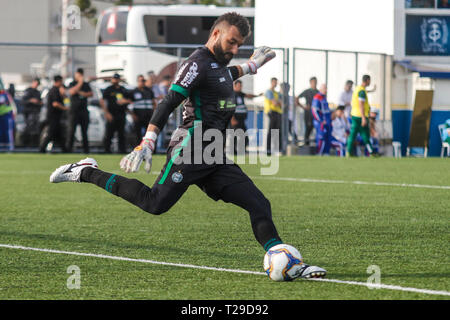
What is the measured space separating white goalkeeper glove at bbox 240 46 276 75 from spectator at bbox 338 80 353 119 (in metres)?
18.0

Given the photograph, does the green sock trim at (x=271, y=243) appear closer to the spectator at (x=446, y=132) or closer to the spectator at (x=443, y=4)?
the spectator at (x=446, y=132)

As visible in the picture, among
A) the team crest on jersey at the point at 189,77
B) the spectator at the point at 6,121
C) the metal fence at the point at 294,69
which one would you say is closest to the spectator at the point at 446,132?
the metal fence at the point at 294,69

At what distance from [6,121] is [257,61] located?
17.3 m

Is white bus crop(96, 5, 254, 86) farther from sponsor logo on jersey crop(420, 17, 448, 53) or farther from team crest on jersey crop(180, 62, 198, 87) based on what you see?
team crest on jersey crop(180, 62, 198, 87)

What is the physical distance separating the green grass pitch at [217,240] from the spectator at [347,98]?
1008 centimetres

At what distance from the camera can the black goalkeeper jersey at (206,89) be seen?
20.7 feet

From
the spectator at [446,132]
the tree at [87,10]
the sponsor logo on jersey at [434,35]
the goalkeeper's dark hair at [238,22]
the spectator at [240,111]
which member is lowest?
the spectator at [446,132]

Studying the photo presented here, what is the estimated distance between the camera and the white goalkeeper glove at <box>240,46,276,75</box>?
23.8 feet

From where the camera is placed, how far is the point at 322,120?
24.5 meters

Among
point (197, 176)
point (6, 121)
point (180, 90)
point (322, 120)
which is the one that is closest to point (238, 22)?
point (180, 90)

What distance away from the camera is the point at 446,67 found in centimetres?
Result: 2822

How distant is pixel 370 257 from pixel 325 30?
22894mm

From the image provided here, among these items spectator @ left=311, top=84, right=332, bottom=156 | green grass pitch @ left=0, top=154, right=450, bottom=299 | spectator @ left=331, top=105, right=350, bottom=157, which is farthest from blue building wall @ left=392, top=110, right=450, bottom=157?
green grass pitch @ left=0, top=154, right=450, bottom=299

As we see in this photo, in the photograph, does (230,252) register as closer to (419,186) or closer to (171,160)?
(171,160)
